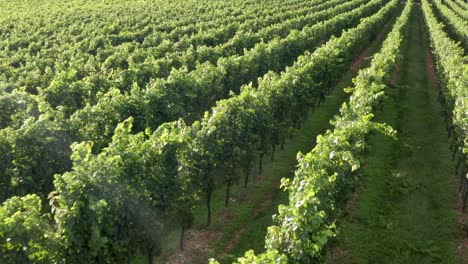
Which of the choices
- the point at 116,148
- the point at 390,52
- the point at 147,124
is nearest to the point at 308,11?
the point at 390,52

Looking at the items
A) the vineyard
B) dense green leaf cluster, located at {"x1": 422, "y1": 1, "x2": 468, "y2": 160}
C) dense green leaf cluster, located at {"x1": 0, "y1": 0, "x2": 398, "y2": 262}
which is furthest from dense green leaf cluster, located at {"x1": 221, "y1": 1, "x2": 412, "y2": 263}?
dense green leaf cluster, located at {"x1": 422, "y1": 1, "x2": 468, "y2": 160}

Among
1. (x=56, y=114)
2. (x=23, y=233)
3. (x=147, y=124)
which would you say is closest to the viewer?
(x=23, y=233)

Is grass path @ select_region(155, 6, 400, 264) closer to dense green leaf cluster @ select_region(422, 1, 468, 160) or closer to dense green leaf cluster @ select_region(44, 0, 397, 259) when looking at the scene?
dense green leaf cluster @ select_region(44, 0, 397, 259)

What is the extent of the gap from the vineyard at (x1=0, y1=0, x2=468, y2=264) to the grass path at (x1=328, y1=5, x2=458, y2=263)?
0.09 m

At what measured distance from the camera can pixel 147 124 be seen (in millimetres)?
20453

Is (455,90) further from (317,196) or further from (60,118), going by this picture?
(60,118)

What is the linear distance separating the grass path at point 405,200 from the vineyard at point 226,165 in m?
0.09

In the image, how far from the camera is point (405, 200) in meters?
22.7

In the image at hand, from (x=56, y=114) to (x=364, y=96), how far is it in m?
14.3

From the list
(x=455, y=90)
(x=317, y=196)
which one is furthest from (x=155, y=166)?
(x=455, y=90)

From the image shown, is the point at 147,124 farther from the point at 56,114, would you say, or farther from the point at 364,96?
the point at 364,96

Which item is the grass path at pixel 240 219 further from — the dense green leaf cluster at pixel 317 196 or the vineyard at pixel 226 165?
the dense green leaf cluster at pixel 317 196

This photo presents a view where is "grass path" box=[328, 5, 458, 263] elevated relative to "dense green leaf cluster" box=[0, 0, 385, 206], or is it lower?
lower

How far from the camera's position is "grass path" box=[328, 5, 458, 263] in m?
18.7
